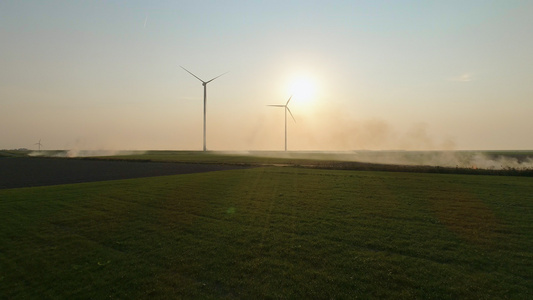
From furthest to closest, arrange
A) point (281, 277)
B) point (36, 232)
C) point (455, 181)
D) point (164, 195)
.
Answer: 1. point (455, 181)
2. point (164, 195)
3. point (36, 232)
4. point (281, 277)

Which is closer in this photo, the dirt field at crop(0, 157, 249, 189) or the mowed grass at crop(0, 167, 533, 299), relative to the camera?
the mowed grass at crop(0, 167, 533, 299)

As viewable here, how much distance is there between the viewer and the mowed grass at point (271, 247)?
10.8 metres

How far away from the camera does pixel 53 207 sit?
23953 millimetres

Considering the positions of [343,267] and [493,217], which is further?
[493,217]

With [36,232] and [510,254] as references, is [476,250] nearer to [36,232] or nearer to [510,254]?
[510,254]

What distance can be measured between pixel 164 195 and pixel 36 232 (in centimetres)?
1180

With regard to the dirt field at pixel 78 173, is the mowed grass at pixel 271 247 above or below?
below

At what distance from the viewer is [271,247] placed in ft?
47.6

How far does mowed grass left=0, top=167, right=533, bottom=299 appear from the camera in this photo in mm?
10758

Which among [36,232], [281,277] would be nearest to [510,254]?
[281,277]

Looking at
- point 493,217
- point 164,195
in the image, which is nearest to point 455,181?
point 493,217

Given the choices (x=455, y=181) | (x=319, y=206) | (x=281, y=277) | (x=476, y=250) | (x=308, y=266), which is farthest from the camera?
(x=455, y=181)

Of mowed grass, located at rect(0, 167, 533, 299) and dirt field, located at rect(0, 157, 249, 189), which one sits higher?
dirt field, located at rect(0, 157, 249, 189)

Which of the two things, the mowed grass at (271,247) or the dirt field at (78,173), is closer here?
the mowed grass at (271,247)
